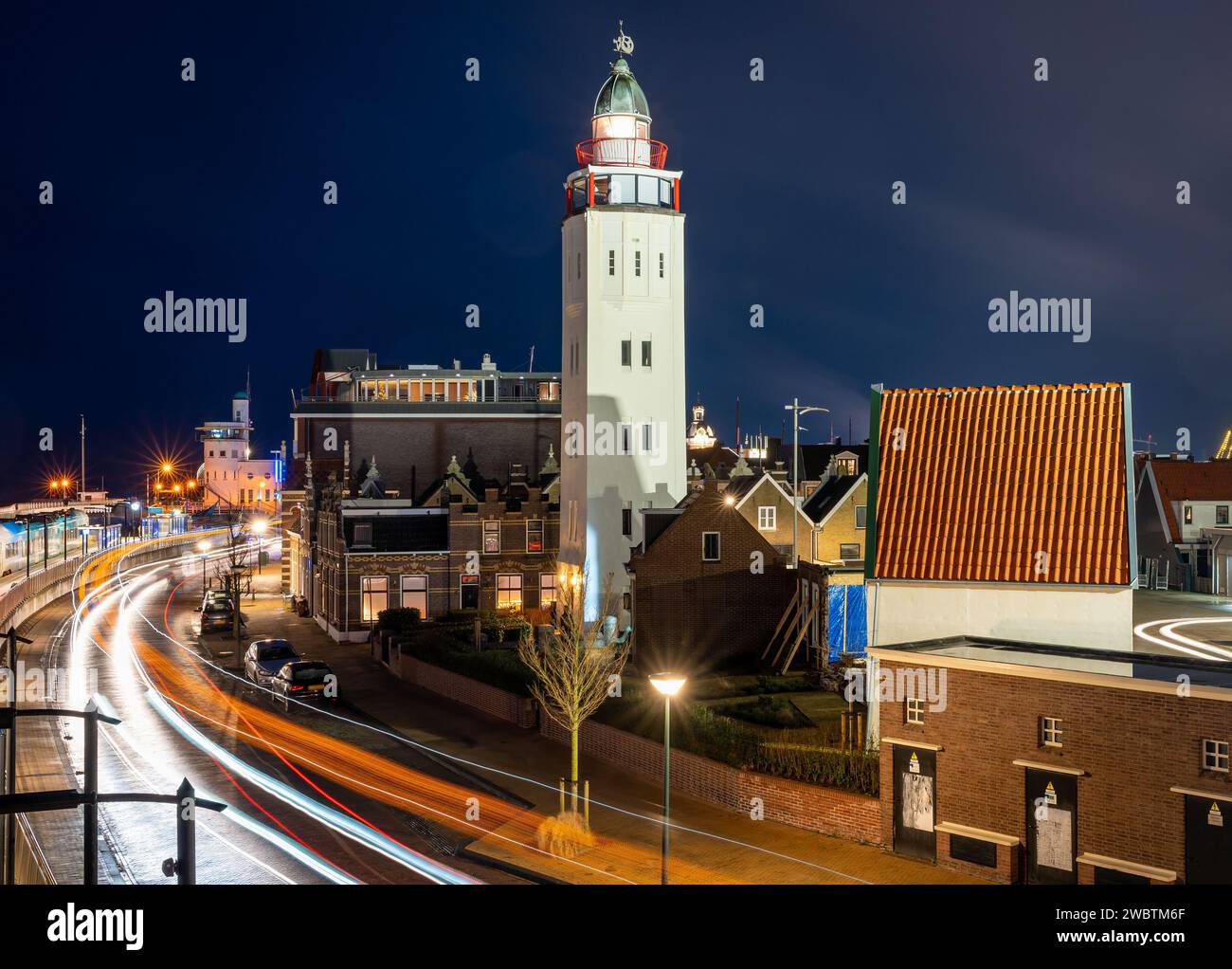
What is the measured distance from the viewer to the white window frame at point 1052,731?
62.6 ft

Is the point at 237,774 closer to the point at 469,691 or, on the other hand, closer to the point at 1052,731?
the point at 469,691

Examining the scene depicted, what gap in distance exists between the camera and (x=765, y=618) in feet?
137

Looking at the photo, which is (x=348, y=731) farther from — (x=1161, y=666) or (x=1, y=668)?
(x=1161, y=666)

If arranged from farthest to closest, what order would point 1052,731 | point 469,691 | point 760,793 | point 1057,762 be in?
point 469,691, point 760,793, point 1052,731, point 1057,762

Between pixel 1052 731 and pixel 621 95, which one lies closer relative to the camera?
pixel 1052 731

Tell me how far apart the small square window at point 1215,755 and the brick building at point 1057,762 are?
0.8 inches

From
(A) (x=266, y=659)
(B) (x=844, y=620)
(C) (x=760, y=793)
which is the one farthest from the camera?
(A) (x=266, y=659)

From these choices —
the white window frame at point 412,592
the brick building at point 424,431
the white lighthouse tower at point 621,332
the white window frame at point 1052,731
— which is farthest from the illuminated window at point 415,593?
the white window frame at point 1052,731

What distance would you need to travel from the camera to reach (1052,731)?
19234 mm

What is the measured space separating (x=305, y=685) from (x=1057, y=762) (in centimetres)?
2507

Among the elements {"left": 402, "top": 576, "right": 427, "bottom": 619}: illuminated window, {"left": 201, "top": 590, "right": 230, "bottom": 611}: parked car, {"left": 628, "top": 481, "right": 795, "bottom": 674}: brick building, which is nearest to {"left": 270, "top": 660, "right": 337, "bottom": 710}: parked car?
{"left": 628, "top": 481, "right": 795, "bottom": 674}: brick building

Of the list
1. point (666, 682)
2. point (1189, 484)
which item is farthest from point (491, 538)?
point (666, 682)

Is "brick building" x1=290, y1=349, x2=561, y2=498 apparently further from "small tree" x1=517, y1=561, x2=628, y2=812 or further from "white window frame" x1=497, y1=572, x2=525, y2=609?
"small tree" x1=517, y1=561, x2=628, y2=812

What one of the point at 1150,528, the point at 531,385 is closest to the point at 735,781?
the point at 1150,528
